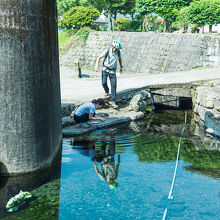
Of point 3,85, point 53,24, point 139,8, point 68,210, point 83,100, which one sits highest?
point 139,8

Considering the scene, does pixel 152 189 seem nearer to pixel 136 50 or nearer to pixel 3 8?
pixel 3 8

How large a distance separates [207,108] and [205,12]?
13.9m

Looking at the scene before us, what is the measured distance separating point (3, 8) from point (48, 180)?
2.83 m

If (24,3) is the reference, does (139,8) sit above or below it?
above

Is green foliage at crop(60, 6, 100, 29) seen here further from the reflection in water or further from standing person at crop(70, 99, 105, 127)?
the reflection in water

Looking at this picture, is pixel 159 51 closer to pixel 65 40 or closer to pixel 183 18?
pixel 183 18

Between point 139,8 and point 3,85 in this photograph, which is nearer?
point 3,85

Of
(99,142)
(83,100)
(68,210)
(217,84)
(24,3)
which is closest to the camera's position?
(68,210)

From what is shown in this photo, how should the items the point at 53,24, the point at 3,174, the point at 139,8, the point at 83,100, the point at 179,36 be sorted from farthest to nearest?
the point at 139,8 < the point at 179,36 < the point at 83,100 < the point at 53,24 < the point at 3,174

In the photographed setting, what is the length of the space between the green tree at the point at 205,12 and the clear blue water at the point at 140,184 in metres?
16.0

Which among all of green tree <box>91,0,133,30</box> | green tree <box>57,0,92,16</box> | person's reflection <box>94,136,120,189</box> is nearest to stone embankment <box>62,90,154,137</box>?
person's reflection <box>94,136,120,189</box>

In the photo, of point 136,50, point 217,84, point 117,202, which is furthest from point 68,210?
point 136,50

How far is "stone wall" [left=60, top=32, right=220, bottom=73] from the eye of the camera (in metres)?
15.6

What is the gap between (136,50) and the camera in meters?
19.6
